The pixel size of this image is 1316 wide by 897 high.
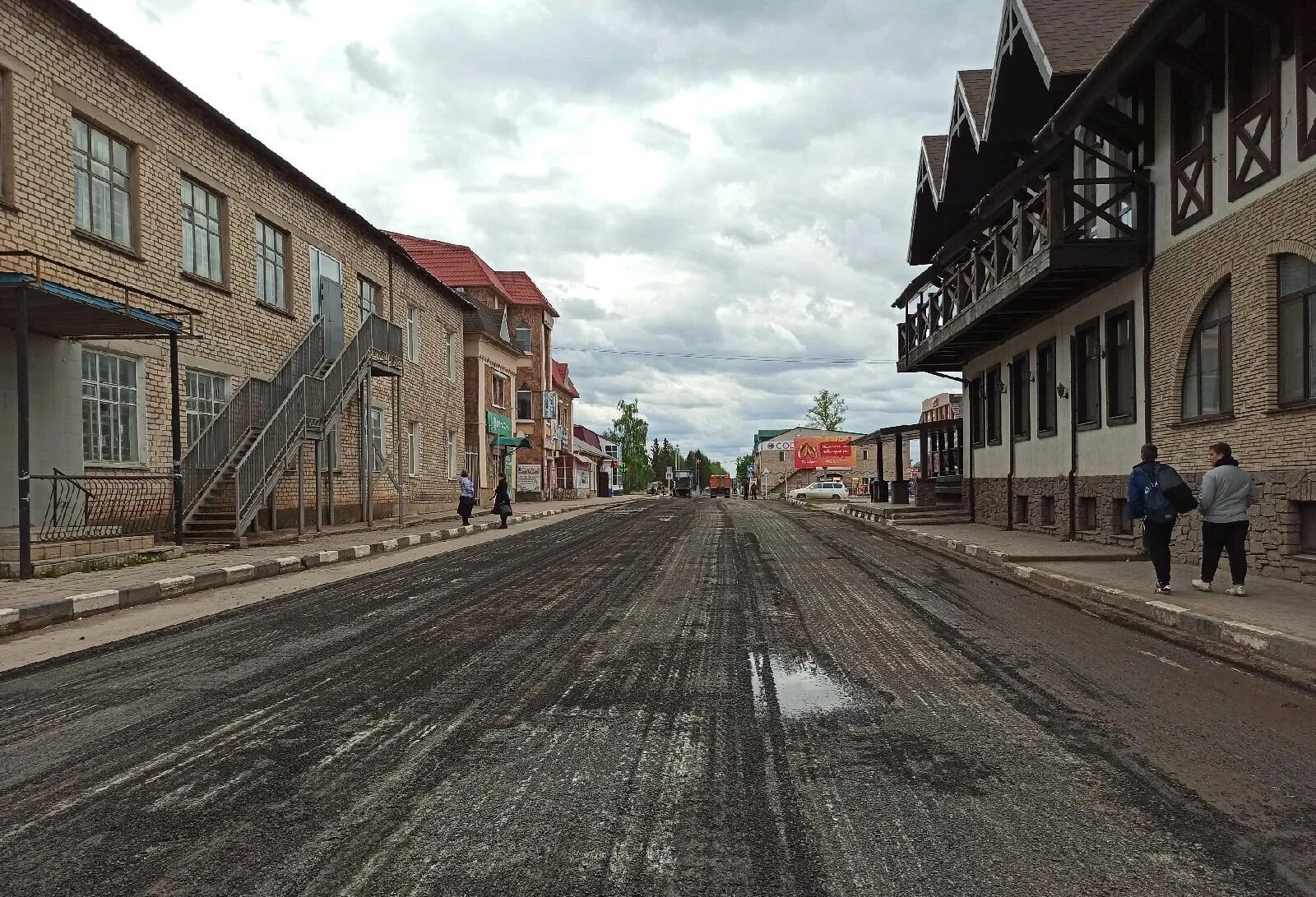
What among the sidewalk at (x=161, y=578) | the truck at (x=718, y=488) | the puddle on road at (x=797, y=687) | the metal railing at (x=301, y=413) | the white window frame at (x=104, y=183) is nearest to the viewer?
the puddle on road at (x=797, y=687)

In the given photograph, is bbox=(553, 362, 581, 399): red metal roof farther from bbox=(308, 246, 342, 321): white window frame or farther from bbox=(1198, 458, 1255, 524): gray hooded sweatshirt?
bbox=(1198, 458, 1255, 524): gray hooded sweatshirt

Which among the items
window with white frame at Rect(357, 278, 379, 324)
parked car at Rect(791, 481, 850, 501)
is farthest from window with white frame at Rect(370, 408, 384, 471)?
parked car at Rect(791, 481, 850, 501)

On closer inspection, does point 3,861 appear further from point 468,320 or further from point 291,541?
point 468,320

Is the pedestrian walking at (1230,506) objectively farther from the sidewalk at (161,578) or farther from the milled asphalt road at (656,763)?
the sidewalk at (161,578)

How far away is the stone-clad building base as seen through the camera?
33.0ft

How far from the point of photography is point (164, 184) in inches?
626

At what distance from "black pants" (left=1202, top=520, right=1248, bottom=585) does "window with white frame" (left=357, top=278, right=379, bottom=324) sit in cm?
2105

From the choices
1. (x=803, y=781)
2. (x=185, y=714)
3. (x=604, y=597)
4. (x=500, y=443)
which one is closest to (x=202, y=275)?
(x=604, y=597)

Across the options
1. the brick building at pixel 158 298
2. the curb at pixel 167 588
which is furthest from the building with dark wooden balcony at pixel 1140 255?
the brick building at pixel 158 298

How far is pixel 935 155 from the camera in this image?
23.3 meters

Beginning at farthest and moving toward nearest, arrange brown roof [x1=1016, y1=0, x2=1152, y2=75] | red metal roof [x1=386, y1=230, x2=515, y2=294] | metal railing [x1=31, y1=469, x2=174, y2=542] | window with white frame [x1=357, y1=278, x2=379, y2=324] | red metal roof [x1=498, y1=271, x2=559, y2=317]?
1. red metal roof [x1=498, y1=271, x2=559, y2=317]
2. red metal roof [x1=386, y1=230, x2=515, y2=294]
3. window with white frame [x1=357, y1=278, x2=379, y2=324]
4. brown roof [x1=1016, y1=0, x2=1152, y2=75]
5. metal railing [x1=31, y1=469, x2=174, y2=542]

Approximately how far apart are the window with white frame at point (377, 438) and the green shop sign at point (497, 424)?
12.4 metres

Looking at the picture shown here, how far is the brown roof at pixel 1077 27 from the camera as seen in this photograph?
14.3m

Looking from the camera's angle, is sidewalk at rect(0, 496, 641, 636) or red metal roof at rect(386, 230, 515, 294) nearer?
sidewalk at rect(0, 496, 641, 636)
